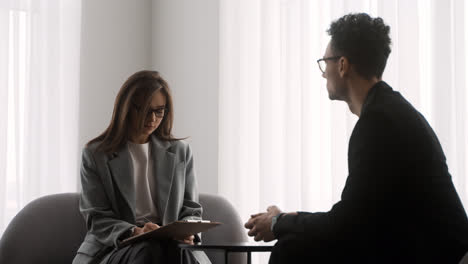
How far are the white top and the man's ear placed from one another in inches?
40.3

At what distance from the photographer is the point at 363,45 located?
1.97 m

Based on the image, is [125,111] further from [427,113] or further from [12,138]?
[12,138]

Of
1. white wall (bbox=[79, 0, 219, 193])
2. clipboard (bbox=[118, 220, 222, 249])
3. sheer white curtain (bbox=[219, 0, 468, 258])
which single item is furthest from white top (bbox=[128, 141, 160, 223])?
white wall (bbox=[79, 0, 219, 193])

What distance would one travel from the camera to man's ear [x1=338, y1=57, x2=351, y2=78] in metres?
1.99

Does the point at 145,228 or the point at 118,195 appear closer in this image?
the point at 145,228

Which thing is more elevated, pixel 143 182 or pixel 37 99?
pixel 37 99

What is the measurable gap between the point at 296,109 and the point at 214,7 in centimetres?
110

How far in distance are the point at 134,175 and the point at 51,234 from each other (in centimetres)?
47

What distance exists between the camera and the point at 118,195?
2572 millimetres

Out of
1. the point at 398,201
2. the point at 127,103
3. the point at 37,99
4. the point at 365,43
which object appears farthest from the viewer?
the point at 37,99

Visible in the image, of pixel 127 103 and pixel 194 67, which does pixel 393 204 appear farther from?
pixel 194 67

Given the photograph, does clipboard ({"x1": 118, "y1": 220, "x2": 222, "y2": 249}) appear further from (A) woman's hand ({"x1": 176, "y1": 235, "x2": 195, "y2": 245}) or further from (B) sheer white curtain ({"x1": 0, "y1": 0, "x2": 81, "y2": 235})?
(B) sheer white curtain ({"x1": 0, "y1": 0, "x2": 81, "y2": 235})

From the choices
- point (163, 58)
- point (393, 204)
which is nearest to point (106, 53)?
point (163, 58)

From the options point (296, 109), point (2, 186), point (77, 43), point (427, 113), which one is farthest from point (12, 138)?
point (427, 113)
